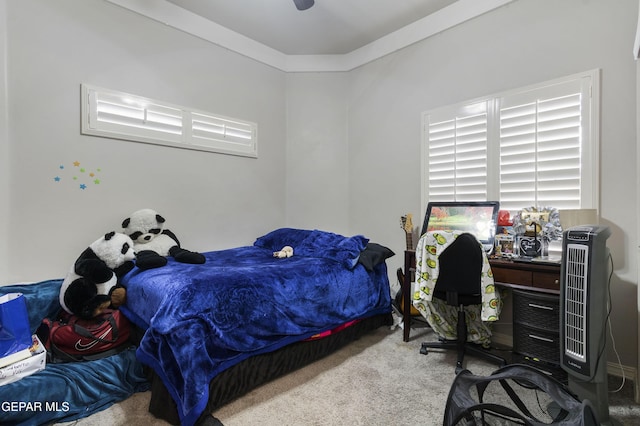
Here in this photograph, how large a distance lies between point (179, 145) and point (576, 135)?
326cm

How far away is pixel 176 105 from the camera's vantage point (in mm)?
2926

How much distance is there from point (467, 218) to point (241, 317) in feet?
6.54

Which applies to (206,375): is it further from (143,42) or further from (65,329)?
(143,42)

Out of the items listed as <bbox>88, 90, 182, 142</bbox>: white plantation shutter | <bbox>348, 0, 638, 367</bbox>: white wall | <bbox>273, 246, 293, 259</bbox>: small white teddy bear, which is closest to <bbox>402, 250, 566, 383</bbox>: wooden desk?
<bbox>348, 0, 638, 367</bbox>: white wall

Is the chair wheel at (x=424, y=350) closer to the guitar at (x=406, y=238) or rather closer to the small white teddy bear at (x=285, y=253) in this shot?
the guitar at (x=406, y=238)

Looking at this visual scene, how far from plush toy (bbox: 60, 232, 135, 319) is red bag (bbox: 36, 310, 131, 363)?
6 centimetres

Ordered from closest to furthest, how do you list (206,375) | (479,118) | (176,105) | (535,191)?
(206,375), (535,191), (479,118), (176,105)

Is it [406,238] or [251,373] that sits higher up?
[406,238]

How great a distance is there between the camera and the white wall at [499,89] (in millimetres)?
1998

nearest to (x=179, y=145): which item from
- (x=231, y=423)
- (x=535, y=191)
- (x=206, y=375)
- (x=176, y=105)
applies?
(x=176, y=105)

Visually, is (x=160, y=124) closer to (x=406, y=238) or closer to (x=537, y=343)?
(x=406, y=238)

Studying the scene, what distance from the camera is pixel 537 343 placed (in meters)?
1.88

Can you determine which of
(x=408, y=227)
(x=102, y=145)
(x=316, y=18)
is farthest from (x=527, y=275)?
(x=102, y=145)

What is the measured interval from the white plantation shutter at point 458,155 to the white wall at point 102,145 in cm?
198
